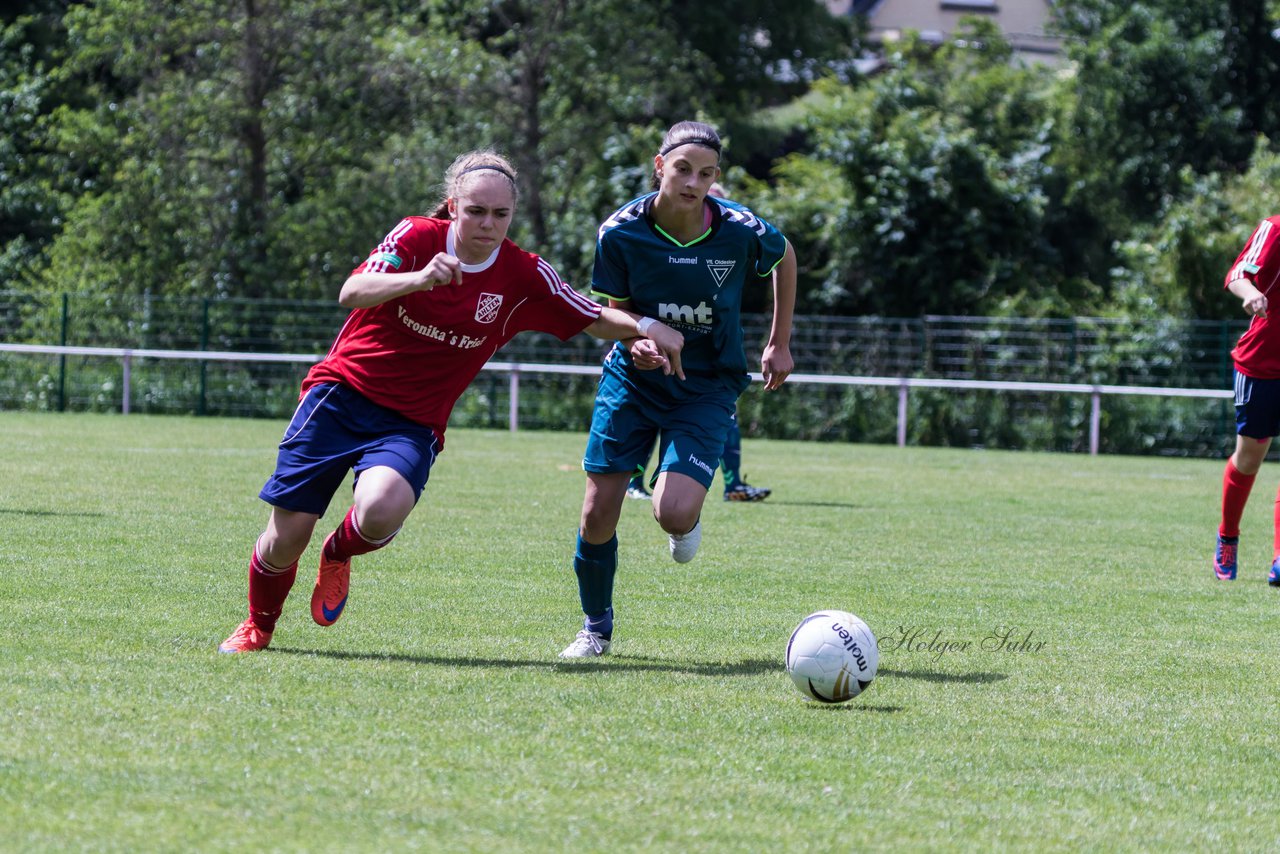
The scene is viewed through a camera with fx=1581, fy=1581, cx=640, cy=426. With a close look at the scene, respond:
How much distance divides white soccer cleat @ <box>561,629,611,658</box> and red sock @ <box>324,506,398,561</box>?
757mm

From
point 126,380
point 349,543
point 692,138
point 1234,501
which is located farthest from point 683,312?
point 126,380

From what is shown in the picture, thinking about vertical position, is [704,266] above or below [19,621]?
above

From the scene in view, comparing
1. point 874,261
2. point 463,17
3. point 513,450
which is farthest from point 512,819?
point 463,17

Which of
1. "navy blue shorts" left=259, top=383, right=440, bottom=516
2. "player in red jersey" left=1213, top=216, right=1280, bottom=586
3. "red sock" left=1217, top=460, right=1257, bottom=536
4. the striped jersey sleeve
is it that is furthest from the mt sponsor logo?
"red sock" left=1217, top=460, right=1257, bottom=536

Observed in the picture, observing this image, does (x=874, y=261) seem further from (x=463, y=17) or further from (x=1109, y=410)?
(x=463, y=17)

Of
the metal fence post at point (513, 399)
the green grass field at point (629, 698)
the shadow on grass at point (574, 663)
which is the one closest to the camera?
the green grass field at point (629, 698)

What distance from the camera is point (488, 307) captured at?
558 cm

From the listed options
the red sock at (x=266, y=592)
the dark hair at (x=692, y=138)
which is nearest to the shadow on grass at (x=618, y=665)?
the red sock at (x=266, y=592)

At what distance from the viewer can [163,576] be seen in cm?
704

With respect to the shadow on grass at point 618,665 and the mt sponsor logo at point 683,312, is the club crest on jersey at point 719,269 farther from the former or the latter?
the shadow on grass at point 618,665

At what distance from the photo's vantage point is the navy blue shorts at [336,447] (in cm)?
538

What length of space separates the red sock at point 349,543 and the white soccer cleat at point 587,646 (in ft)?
2.48

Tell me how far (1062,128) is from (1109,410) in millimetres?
12664

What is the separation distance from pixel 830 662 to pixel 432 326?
5.96ft
